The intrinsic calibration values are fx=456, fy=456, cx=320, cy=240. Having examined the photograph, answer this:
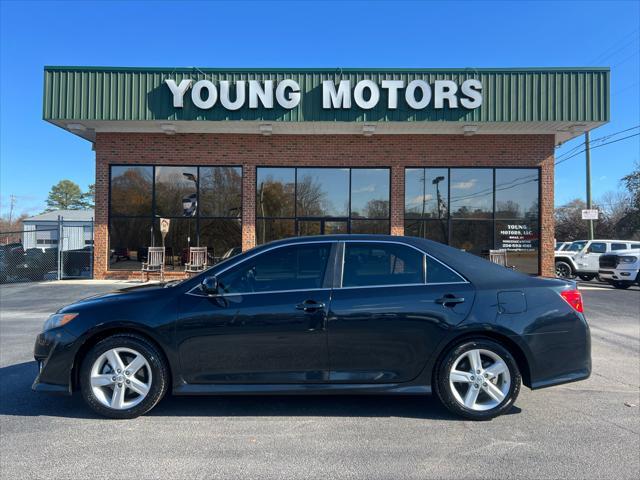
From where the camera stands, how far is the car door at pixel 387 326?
396 centimetres

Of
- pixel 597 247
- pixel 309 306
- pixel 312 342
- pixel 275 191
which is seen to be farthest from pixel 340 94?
pixel 597 247

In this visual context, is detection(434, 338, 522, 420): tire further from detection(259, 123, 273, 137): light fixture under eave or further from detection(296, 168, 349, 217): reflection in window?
detection(296, 168, 349, 217): reflection in window

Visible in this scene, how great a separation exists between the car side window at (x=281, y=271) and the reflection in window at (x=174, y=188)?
11714mm

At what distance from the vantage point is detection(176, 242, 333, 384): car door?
3.94m

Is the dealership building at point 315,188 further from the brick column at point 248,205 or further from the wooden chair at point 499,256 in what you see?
the wooden chair at point 499,256

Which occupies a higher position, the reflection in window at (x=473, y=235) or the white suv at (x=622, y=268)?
the reflection in window at (x=473, y=235)

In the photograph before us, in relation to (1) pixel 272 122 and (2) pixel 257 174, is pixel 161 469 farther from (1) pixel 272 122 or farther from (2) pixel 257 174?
(2) pixel 257 174

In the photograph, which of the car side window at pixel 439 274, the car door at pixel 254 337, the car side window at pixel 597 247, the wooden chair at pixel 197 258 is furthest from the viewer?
the car side window at pixel 597 247

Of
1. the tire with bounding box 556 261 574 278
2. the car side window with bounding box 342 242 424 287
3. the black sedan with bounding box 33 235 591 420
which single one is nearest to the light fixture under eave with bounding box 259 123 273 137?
the car side window with bounding box 342 242 424 287

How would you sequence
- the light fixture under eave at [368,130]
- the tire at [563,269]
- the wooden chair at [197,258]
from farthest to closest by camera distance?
the tire at [563,269]
the wooden chair at [197,258]
the light fixture under eave at [368,130]

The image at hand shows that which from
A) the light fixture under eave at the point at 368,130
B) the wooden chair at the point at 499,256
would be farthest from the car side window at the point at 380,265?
the wooden chair at the point at 499,256

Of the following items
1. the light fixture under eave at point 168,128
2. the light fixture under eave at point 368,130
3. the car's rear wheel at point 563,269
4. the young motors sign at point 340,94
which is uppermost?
the young motors sign at point 340,94

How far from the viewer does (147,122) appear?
45.4 ft

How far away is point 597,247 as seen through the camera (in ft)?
62.7
